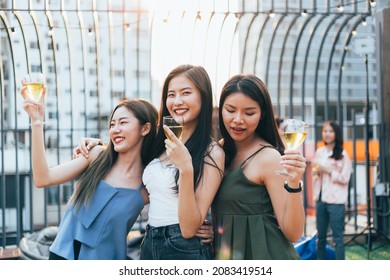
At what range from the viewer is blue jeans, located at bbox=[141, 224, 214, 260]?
2.12 metres

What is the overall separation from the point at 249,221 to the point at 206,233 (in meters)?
0.18

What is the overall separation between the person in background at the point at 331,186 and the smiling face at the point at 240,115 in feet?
9.46

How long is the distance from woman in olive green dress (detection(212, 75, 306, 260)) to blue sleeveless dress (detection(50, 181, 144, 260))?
353mm

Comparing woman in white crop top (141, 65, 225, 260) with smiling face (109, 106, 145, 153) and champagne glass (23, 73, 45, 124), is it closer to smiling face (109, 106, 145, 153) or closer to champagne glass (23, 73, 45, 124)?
smiling face (109, 106, 145, 153)

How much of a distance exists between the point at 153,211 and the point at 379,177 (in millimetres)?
4273

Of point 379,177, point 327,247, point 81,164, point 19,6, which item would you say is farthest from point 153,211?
point 379,177

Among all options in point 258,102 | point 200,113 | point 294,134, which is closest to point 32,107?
point 200,113

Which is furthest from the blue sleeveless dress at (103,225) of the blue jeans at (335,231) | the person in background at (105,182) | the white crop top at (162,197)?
the blue jeans at (335,231)

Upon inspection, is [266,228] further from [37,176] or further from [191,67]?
[37,176]

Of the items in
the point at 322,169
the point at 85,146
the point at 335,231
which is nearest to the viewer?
the point at 85,146

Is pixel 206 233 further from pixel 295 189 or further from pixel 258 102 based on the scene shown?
pixel 258 102

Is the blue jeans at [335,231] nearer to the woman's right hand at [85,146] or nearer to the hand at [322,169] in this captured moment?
the hand at [322,169]

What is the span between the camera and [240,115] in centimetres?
211
